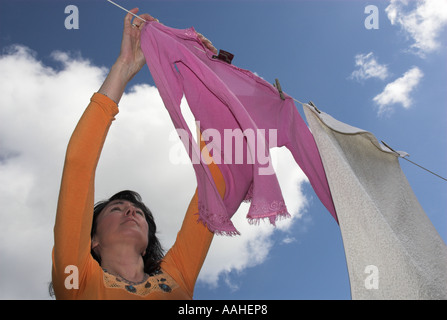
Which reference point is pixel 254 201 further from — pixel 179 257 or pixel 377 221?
pixel 179 257

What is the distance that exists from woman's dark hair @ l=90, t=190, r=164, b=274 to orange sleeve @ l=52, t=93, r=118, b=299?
1.42 feet

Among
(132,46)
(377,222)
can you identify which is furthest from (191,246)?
(132,46)

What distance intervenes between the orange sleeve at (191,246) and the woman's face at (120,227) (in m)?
0.21

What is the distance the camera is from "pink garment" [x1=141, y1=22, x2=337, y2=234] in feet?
7.31

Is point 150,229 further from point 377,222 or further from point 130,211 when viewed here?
point 377,222

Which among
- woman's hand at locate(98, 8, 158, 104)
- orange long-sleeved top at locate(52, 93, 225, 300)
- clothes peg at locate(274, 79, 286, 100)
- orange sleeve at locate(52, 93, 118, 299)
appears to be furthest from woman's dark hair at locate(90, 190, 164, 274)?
clothes peg at locate(274, 79, 286, 100)

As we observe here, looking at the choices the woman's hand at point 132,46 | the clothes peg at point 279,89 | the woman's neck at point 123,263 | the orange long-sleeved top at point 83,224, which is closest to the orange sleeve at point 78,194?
the orange long-sleeved top at point 83,224

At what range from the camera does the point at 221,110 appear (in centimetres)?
244

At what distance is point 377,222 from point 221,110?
1056mm

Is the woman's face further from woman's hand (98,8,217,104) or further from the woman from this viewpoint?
woman's hand (98,8,217,104)

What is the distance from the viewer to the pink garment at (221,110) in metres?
2.23

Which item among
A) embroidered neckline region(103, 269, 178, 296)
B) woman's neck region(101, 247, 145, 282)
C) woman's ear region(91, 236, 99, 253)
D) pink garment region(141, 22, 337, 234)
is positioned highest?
pink garment region(141, 22, 337, 234)
